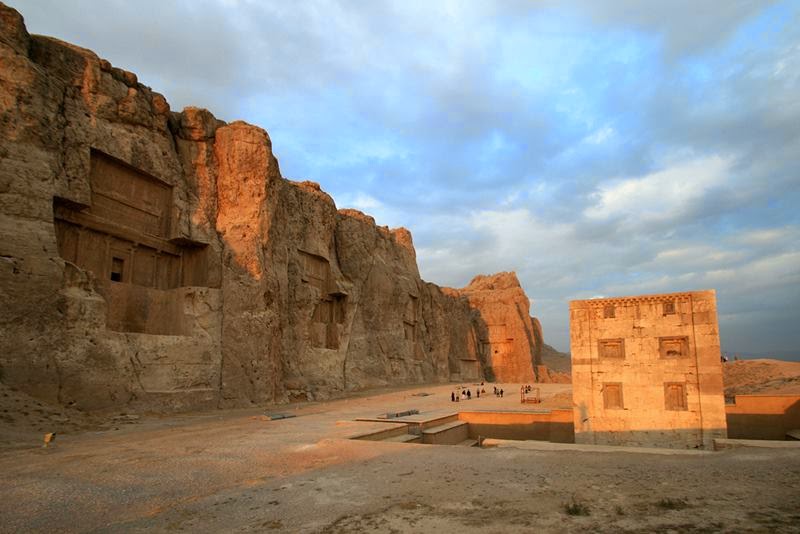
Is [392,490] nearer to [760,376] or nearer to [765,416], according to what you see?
[765,416]

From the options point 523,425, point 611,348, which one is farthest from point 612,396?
point 523,425

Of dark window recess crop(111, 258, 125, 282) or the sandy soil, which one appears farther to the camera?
the sandy soil

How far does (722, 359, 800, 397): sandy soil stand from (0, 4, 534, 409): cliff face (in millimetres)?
23642

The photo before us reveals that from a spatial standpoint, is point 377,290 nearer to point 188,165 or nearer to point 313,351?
point 313,351

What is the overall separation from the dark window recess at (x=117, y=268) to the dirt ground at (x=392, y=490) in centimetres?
1077

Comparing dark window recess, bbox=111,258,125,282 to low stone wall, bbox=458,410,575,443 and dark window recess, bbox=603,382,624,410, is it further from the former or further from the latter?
dark window recess, bbox=603,382,624,410

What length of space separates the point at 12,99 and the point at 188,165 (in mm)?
8388

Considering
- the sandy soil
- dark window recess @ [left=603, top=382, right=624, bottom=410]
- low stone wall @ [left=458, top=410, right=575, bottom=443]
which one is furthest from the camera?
the sandy soil

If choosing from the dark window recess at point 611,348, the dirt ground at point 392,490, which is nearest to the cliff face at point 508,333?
the dark window recess at point 611,348

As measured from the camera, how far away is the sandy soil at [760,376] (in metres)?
26.6

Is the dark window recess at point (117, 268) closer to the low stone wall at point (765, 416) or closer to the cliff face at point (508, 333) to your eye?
the low stone wall at point (765, 416)

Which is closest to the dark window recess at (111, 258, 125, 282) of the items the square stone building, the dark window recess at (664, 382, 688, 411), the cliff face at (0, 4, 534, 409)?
the cliff face at (0, 4, 534, 409)

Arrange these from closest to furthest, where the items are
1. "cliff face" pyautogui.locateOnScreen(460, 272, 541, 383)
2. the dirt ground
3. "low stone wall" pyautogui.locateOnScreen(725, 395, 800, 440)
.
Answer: the dirt ground, "low stone wall" pyautogui.locateOnScreen(725, 395, 800, 440), "cliff face" pyautogui.locateOnScreen(460, 272, 541, 383)

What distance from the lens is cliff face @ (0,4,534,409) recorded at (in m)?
16.3
